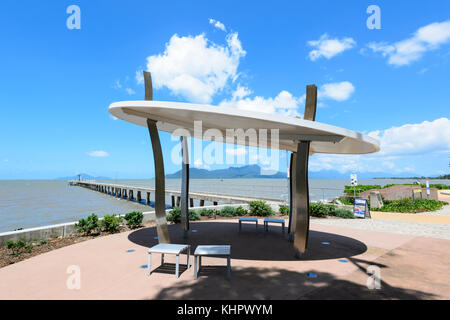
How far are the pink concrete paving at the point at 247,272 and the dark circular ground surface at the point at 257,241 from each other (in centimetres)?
3

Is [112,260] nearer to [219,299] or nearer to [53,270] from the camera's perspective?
[53,270]

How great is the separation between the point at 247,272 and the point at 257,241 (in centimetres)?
276

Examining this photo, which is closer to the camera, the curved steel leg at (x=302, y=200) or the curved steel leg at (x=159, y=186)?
the curved steel leg at (x=302, y=200)

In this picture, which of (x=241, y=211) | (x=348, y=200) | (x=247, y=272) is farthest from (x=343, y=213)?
(x=247, y=272)

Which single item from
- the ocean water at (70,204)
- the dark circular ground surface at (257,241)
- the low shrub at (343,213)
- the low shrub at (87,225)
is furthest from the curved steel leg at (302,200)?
the low shrub at (343,213)

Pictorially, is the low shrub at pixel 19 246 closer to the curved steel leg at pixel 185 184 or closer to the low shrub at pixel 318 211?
the curved steel leg at pixel 185 184

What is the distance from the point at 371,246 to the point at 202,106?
22.7ft

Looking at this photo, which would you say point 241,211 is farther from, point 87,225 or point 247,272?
point 247,272

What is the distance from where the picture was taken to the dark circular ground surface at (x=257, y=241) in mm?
6500

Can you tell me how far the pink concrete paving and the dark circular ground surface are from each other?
0.10ft

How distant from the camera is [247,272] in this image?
518 cm
